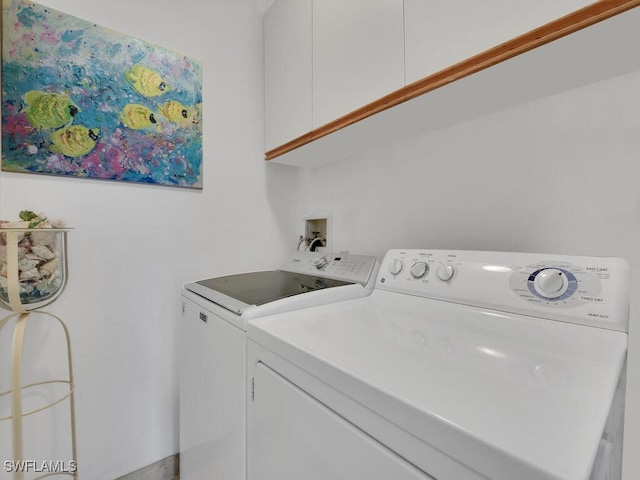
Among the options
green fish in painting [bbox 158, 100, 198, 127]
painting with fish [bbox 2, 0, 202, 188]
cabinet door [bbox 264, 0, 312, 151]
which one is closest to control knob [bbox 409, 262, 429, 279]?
cabinet door [bbox 264, 0, 312, 151]

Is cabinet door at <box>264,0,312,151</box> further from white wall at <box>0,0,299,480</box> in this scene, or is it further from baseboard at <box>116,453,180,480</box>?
baseboard at <box>116,453,180,480</box>

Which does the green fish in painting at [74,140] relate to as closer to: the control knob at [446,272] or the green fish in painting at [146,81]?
the green fish in painting at [146,81]

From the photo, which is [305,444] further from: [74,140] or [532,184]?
[74,140]

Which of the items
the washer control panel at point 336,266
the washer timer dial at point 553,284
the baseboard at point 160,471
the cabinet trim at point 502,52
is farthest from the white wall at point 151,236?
the washer timer dial at point 553,284

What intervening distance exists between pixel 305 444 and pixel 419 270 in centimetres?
→ 59

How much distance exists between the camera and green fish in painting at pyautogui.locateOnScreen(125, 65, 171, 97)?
1245 mm

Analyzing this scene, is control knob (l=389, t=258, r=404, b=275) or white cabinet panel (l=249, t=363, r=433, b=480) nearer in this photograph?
white cabinet panel (l=249, t=363, r=433, b=480)

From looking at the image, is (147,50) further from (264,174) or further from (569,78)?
(569,78)

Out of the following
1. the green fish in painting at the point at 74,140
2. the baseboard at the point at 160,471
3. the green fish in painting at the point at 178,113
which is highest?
the green fish in painting at the point at 178,113

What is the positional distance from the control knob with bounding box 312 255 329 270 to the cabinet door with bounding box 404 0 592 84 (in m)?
0.80

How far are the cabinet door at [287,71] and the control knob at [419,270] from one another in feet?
2.48

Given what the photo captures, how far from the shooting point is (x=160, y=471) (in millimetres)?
1324

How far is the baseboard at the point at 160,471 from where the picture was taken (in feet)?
4.17

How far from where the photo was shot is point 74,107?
3.68 feet
